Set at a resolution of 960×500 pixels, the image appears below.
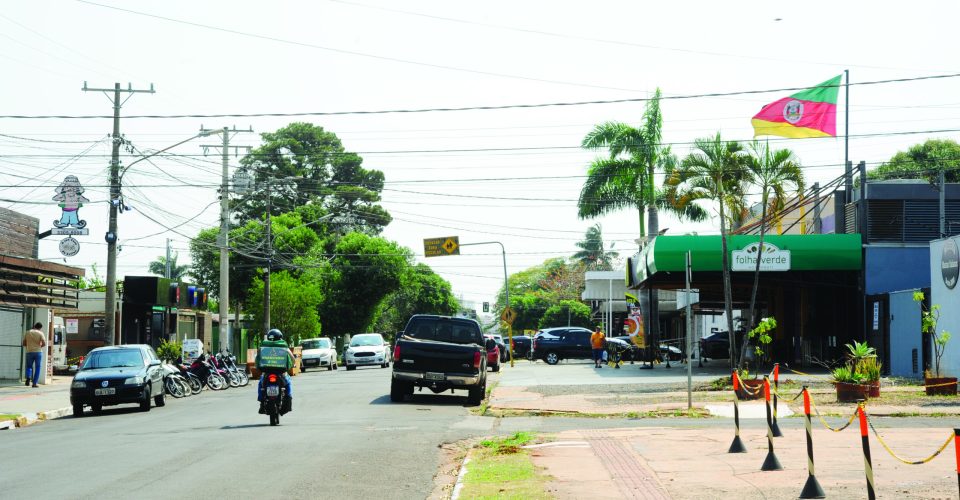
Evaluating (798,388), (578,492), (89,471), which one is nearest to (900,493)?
(578,492)

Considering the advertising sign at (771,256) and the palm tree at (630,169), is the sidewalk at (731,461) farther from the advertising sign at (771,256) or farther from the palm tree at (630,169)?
the palm tree at (630,169)

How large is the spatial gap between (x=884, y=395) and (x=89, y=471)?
16.9m

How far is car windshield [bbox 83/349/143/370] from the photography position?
23406 millimetres

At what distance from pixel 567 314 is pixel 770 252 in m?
75.6

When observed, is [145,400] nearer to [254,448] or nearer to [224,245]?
[254,448]

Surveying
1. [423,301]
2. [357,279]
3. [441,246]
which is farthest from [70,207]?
[423,301]

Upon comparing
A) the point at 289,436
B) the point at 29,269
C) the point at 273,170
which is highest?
the point at 273,170

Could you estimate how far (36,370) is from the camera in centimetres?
3064

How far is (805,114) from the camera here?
1170 inches

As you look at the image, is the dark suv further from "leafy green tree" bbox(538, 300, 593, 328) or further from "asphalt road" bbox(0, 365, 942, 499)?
"leafy green tree" bbox(538, 300, 593, 328)

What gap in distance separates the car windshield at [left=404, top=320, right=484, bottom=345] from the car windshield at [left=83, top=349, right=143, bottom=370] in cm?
601

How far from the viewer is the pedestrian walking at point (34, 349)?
2962 centimetres

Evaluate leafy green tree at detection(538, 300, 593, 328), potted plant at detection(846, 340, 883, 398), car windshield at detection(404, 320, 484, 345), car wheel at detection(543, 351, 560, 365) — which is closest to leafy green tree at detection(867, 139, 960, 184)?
car wheel at detection(543, 351, 560, 365)

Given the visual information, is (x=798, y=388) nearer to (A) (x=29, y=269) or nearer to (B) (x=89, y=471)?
(B) (x=89, y=471)
